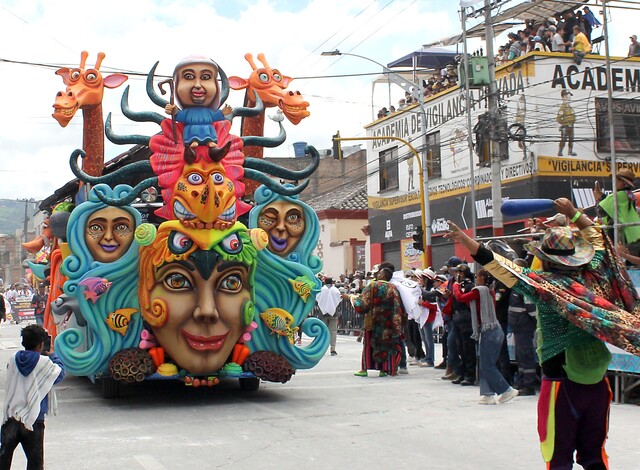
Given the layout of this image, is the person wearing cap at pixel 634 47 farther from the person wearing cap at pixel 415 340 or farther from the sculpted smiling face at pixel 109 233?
the sculpted smiling face at pixel 109 233

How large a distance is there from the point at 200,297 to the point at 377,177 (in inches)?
1047

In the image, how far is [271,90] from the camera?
13062 mm

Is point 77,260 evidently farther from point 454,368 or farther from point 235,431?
point 454,368

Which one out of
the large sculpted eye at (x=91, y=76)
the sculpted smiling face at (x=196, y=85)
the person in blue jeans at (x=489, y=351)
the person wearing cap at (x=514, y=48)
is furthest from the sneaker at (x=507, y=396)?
the person wearing cap at (x=514, y=48)

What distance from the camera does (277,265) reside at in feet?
38.6

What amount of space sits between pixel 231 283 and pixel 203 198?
1150mm

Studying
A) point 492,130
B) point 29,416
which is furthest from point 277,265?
point 492,130

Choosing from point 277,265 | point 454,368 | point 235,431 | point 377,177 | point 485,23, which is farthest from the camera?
point 377,177

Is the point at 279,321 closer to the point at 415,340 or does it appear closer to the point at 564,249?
the point at 415,340

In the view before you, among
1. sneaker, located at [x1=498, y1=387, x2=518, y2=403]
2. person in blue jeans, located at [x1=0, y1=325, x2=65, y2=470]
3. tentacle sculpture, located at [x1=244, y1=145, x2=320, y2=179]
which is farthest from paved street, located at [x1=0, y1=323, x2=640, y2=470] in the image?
tentacle sculpture, located at [x1=244, y1=145, x2=320, y2=179]

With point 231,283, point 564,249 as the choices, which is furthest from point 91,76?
point 564,249

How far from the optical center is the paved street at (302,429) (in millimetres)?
7887

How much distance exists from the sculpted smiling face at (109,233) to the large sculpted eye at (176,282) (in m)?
0.81

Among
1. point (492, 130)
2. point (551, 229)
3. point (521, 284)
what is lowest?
point (521, 284)
